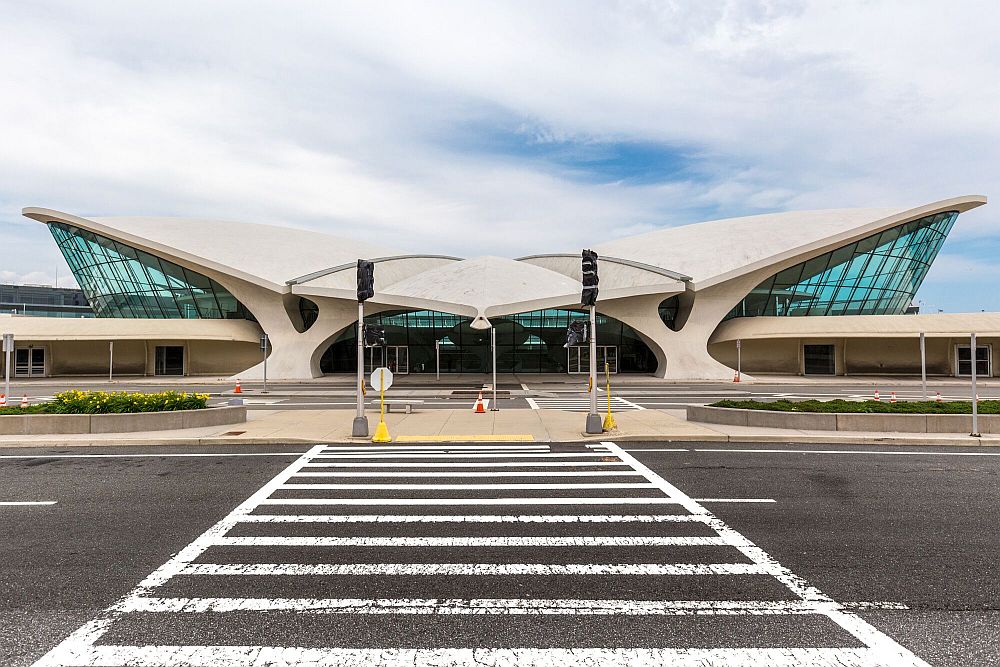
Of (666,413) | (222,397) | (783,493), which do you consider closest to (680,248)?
(666,413)

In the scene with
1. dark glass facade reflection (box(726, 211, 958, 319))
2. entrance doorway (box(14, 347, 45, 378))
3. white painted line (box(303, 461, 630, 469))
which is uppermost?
dark glass facade reflection (box(726, 211, 958, 319))

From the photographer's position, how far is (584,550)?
584 centimetres

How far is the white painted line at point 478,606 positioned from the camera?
4.45 metres

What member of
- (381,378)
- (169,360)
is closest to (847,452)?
(381,378)

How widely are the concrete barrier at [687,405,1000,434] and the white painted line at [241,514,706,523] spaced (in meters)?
8.65

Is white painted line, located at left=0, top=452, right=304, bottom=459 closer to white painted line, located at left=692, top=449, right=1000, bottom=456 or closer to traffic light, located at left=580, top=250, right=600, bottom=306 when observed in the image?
traffic light, located at left=580, top=250, right=600, bottom=306

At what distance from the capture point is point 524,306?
106 ft

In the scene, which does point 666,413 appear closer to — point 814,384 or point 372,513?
point 372,513

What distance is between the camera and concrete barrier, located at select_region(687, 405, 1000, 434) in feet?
44.2

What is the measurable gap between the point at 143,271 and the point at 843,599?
4594 centimetres

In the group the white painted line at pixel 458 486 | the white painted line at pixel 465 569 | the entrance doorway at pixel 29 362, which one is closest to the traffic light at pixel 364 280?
the white painted line at pixel 458 486

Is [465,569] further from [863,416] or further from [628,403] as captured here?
[628,403]

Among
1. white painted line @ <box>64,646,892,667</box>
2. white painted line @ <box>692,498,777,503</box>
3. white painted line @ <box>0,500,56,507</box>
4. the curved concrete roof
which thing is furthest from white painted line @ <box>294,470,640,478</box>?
the curved concrete roof

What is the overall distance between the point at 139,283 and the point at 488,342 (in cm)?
2589
